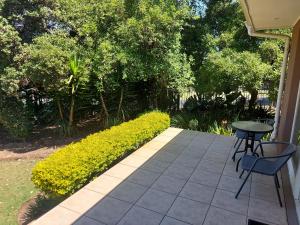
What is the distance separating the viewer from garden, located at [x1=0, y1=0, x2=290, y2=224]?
642 cm

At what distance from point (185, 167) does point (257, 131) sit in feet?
4.53

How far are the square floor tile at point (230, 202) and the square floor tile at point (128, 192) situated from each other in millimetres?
1028

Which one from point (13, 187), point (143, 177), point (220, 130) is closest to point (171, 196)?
point (143, 177)

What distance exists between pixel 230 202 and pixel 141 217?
124 centimetres

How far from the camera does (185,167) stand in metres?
4.50

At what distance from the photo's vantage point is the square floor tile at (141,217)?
9.86ft

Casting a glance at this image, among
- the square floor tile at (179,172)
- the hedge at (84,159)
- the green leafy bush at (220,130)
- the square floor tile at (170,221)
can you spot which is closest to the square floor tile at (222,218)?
the square floor tile at (170,221)

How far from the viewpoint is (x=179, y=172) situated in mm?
4301

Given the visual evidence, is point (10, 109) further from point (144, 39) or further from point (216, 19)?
point (216, 19)

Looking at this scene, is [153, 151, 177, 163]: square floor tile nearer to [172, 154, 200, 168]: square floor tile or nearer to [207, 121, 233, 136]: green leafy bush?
[172, 154, 200, 168]: square floor tile

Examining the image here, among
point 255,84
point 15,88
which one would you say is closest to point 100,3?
point 15,88

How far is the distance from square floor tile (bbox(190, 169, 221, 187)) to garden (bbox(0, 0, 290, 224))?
1.43 metres

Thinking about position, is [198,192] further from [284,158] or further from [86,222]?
[86,222]

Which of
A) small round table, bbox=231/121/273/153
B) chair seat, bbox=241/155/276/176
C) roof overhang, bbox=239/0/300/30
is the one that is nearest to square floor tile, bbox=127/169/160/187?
chair seat, bbox=241/155/276/176
